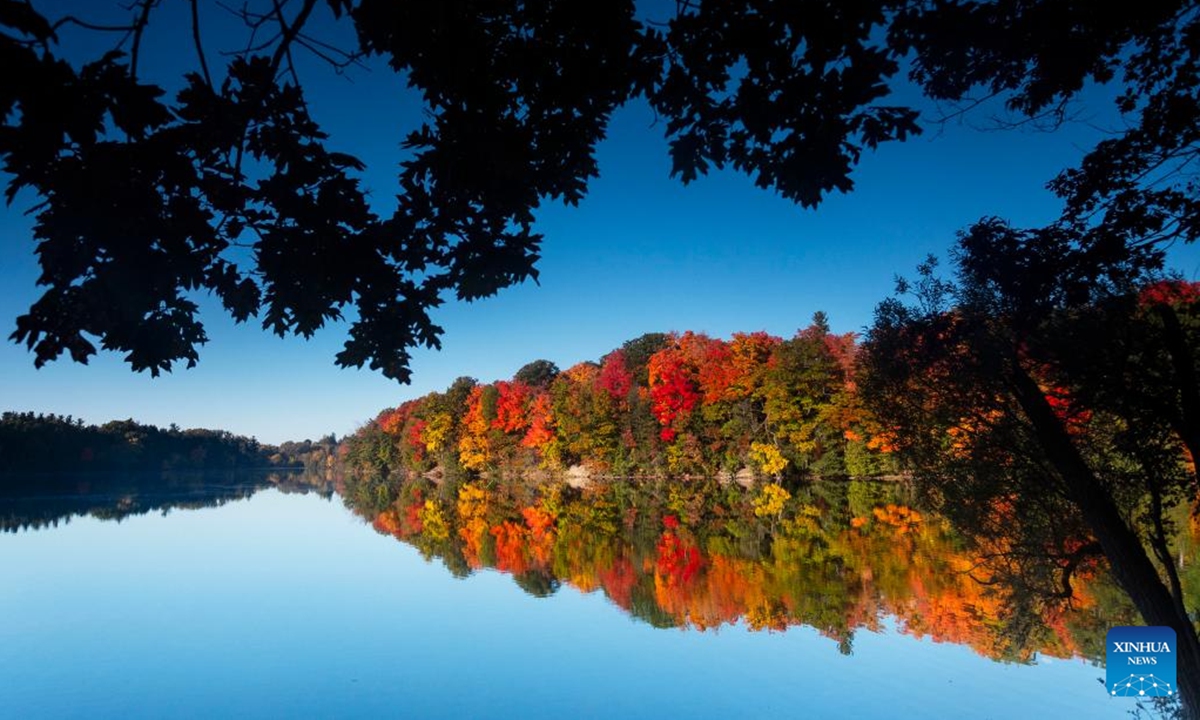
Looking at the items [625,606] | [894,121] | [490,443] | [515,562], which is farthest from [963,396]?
[490,443]

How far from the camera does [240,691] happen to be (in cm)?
809

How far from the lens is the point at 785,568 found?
1333cm

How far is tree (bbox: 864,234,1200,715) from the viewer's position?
15.7ft

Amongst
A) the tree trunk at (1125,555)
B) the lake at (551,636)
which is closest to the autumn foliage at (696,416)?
the lake at (551,636)

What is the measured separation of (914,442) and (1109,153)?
5.63 meters

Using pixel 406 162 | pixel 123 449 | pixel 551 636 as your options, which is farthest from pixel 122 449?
pixel 406 162

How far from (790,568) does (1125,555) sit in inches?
338

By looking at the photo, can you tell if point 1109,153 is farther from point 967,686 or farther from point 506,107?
point 967,686

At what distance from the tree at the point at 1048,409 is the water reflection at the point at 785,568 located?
0.96m

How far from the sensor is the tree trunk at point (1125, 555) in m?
4.94

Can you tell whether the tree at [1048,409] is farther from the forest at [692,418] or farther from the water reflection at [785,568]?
the forest at [692,418]

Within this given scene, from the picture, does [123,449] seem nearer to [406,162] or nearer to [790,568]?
[790,568]

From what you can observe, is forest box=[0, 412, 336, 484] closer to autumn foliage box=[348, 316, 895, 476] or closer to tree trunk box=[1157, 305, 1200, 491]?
autumn foliage box=[348, 316, 895, 476]

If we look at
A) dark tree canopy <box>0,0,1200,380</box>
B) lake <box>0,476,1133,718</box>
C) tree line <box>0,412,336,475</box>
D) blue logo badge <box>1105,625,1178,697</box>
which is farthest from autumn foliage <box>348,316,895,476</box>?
tree line <box>0,412,336,475</box>
